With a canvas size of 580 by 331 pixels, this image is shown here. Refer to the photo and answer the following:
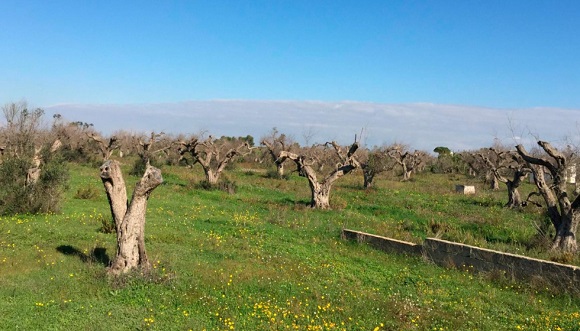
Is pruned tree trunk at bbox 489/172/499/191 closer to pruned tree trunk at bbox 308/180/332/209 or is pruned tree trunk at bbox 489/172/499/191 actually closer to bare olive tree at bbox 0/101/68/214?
pruned tree trunk at bbox 308/180/332/209

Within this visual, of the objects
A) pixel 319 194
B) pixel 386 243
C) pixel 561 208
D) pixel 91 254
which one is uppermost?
pixel 561 208

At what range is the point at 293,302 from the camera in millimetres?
8523

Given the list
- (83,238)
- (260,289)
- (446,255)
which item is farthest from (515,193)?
(83,238)

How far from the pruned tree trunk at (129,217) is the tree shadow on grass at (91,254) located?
3.27 ft

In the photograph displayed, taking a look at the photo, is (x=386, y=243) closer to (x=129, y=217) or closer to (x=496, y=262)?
(x=496, y=262)

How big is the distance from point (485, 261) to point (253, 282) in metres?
6.08

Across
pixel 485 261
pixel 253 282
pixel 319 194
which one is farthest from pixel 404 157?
pixel 253 282

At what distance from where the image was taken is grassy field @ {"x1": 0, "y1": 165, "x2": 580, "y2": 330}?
769 cm

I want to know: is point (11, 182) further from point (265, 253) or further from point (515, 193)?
point (515, 193)

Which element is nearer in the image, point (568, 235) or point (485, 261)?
point (485, 261)

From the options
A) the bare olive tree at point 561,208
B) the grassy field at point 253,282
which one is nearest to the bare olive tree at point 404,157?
the grassy field at point 253,282

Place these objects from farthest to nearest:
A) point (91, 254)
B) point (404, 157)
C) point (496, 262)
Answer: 1. point (404, 157)
2. point (496, 262)
3. point (91, 254)

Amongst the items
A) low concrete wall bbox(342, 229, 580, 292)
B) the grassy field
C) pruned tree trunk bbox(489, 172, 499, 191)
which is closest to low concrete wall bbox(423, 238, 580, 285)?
low concrete wall bbox(342, 229, 580, 292)

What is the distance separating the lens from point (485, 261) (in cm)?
1141
